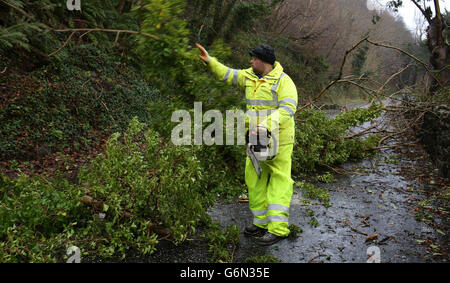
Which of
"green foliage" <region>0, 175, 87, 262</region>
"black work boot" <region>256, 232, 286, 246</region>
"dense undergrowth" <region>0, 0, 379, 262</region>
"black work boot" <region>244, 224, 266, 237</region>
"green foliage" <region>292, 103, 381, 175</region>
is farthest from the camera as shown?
"green foliage" <region>292, 103, 381, 175</region>

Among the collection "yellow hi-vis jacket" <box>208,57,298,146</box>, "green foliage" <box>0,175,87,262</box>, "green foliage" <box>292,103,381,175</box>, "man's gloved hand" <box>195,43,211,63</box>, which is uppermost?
"man's gloved hand" <box>195,43,211,63</box>

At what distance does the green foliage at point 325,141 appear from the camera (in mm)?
7086

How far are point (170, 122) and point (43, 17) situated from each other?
6529mm

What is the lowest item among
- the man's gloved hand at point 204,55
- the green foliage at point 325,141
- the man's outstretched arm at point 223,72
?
the green foliage at point 325,141

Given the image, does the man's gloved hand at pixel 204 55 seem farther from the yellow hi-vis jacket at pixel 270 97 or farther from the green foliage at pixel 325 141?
the green foliage at pixel 325 141

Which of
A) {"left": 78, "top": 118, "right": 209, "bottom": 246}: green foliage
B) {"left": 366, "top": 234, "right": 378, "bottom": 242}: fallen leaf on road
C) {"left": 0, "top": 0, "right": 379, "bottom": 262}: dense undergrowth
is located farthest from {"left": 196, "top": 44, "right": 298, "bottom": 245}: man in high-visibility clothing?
{"left": 366, "top": 234, "right": 378, "bottom": 242}: fallen leaf on road

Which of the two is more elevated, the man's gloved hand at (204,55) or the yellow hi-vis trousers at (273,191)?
the man's gloved hand at (204,55)

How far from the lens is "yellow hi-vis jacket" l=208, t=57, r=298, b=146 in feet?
12.6

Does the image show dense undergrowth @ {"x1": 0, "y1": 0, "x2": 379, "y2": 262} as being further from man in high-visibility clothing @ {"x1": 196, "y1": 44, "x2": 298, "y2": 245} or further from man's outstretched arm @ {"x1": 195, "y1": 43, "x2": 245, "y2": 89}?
man in high-visibility clothing @ {"x1": 196, "y1": 44, "x2": 298, "y2": 245}

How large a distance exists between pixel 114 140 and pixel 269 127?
1.77 metres

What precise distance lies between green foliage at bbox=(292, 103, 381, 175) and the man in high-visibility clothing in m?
2.72

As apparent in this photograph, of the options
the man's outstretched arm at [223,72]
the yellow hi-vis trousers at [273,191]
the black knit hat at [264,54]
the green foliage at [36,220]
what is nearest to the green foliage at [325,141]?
the yellow hi-vis trousers at [273,191]

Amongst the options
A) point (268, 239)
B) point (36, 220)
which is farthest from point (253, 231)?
point (36, 220)
